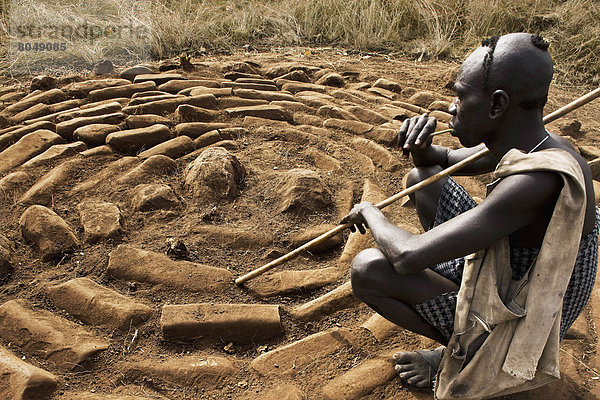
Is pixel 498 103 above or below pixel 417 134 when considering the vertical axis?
above

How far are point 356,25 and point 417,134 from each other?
4108 mm

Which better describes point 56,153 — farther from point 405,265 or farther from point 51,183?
point 405,265

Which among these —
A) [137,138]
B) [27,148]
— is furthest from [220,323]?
[27,148]

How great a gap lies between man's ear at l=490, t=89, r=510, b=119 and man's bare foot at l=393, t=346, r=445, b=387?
0.84m

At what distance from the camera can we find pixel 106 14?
6367mm

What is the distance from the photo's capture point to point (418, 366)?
1.96 m

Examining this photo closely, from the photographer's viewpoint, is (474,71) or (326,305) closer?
(474,71)

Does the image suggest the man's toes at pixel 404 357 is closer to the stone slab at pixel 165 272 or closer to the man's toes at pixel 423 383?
the man's toes at pixel 423 383

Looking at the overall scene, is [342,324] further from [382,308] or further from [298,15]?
[298,15]

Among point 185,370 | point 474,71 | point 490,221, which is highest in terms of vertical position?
point 474,71

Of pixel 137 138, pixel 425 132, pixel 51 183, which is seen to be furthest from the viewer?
pixel 137 138

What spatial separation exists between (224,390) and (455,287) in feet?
2.77

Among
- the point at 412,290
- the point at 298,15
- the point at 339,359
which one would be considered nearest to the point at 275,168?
the point at 339,359

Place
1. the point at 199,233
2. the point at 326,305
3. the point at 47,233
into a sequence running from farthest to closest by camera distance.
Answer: the point at 199,233, the point at 47,233, the point at 326,305
